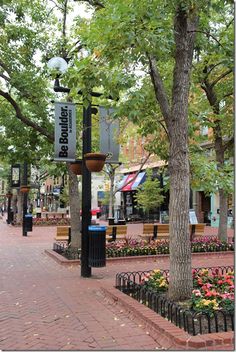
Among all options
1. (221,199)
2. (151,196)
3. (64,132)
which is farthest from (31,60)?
(151,196)

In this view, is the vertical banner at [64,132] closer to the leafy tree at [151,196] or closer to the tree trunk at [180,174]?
the tree trunk at [180,174]

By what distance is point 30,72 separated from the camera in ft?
42.6

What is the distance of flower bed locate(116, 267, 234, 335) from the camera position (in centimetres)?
521

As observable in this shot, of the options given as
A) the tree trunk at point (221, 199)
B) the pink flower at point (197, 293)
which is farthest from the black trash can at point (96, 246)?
the tree trunk at point (221, 199)

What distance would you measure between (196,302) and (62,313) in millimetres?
2019

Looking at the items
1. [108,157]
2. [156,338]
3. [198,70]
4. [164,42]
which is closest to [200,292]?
[156,338]

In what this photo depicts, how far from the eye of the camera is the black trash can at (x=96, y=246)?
30.3 feet

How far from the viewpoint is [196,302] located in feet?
19.1

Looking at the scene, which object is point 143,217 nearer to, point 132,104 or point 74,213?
point 74,213

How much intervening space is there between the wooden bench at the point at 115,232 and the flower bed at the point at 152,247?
1.38m


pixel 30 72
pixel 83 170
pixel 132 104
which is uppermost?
pixel 30 72

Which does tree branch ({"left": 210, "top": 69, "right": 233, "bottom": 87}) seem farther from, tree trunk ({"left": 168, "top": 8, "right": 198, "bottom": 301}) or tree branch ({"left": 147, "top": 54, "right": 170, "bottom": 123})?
tree trunk ({"left": 168, "top": 8, "right": 198, "bottom": 301})

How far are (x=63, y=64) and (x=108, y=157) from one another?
263 cm

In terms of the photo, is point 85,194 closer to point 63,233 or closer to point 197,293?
point 197,293
